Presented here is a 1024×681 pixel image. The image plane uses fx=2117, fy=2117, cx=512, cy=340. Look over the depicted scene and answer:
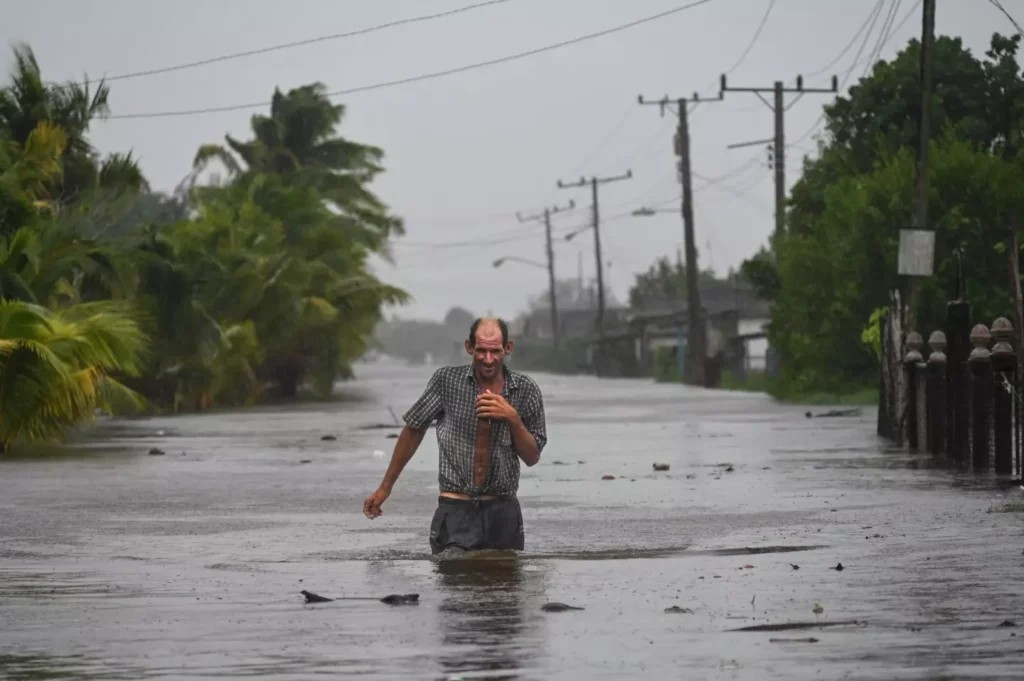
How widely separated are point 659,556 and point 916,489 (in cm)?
663

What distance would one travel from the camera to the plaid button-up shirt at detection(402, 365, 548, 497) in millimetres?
11359

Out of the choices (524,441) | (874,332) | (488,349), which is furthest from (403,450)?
(874,332)

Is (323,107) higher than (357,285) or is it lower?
higher

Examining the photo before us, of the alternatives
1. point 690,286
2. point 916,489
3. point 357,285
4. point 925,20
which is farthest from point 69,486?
point 690,286

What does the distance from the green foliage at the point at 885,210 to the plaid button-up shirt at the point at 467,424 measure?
89.3 feet

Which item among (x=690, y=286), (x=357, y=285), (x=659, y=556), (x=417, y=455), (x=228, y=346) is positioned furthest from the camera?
(x=690, y=286)

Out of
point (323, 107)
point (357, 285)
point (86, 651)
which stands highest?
point (323, 107)

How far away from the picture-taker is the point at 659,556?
12.9 metres

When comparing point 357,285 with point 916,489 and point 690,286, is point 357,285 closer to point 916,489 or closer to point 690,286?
point 690,286

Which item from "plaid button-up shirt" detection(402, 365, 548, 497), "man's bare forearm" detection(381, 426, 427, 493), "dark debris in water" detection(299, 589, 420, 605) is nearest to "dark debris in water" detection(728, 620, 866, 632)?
"dark debris in water" detection(299, 589, 420, 605)

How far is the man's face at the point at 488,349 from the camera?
10977 mm

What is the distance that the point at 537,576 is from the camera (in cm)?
1140

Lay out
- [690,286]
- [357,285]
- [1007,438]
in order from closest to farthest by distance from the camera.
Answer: [1007,438], [357,285], [690,286]

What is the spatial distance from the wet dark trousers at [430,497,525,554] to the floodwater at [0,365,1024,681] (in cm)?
14
